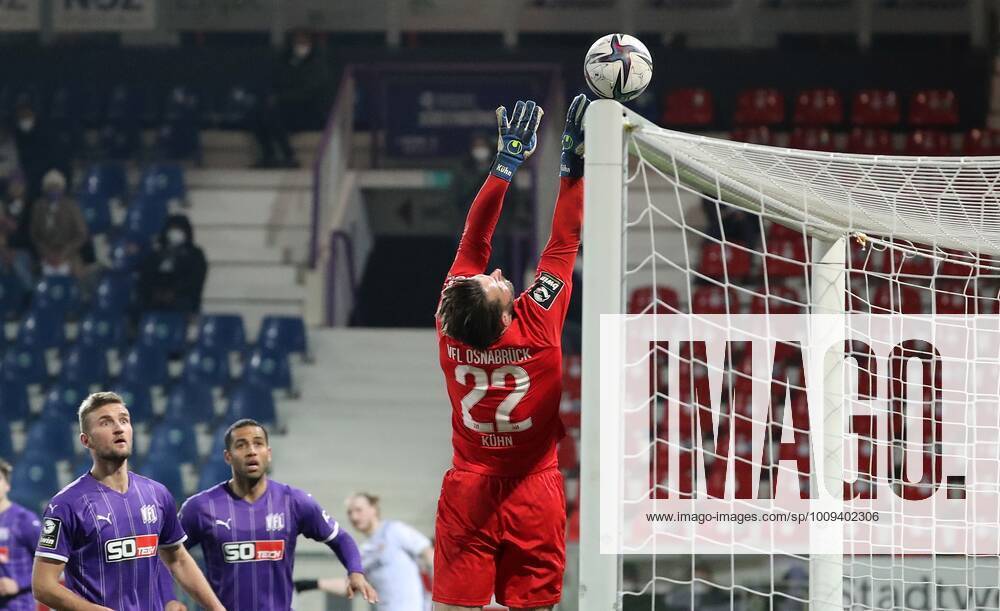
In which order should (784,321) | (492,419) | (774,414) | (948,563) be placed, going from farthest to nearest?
(774,414)
(784,321)
(948,563)
(492,419)

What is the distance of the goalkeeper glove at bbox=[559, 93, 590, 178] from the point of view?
13.1 ft

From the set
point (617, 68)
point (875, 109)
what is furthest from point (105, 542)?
point (875, 109)

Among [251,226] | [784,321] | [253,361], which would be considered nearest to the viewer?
[784,321]

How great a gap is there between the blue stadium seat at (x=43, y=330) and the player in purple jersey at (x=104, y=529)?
24.7ft

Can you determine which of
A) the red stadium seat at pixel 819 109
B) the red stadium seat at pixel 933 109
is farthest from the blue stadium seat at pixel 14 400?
the red stadium seat at pixel 933 109

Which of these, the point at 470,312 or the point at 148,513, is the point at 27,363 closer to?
the point at 148,513

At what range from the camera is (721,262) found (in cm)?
1195

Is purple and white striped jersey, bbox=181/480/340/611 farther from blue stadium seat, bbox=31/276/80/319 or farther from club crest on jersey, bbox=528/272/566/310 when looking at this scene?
blue stadium seat, bbox=31/276/80/319

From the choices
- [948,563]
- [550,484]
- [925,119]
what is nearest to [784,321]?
[948,563]

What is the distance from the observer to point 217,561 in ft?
18.0

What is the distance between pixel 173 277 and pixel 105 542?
764cm

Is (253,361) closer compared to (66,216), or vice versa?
(253,361)

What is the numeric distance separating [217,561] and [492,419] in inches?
75.3

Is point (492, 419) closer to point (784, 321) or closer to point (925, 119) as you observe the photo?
point (784, 321)
